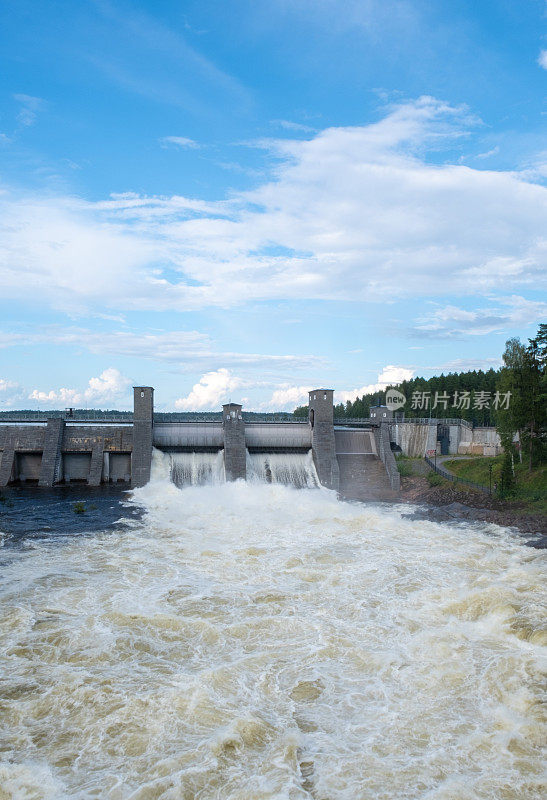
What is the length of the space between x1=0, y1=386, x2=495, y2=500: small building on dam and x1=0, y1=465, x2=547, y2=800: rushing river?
1345 centimetres

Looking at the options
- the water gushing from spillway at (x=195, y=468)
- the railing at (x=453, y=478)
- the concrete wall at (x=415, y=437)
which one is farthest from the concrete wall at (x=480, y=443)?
the water gushing from spillway at (x=195, y=468)

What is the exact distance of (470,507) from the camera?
2803cm

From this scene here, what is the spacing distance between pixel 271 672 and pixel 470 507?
65.4 ft

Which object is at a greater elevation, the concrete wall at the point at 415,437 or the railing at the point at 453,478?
the concrete wall at the point at 415,437

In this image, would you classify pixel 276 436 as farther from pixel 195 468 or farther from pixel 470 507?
pixel 470 507

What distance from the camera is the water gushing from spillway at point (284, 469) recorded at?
34.1 m

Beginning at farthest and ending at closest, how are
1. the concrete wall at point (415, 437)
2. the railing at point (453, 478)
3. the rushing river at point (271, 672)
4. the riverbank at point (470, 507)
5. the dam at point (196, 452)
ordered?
the concrete wall at point (415, 437) < the dam at point (196, 452) < the railing at point (453, 478) < the riverbank at point (470, 507) < the rushing river at point (271, 672)

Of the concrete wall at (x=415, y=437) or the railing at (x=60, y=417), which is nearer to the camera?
the railing at (x=60, y=417)

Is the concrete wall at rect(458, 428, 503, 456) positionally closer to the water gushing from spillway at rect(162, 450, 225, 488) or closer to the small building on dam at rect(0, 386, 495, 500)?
the small building on dam at rect(0, 386, 495, 500)

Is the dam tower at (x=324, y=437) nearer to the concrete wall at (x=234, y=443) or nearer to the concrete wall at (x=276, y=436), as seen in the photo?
the concrete wall at (x=276, y=436)

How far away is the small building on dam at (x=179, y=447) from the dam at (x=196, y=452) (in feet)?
0.22

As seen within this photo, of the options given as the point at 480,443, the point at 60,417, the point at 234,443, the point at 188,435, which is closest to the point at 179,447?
the point at 188,435

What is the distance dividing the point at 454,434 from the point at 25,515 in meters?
34.8

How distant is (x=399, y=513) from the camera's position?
91.9 feet
